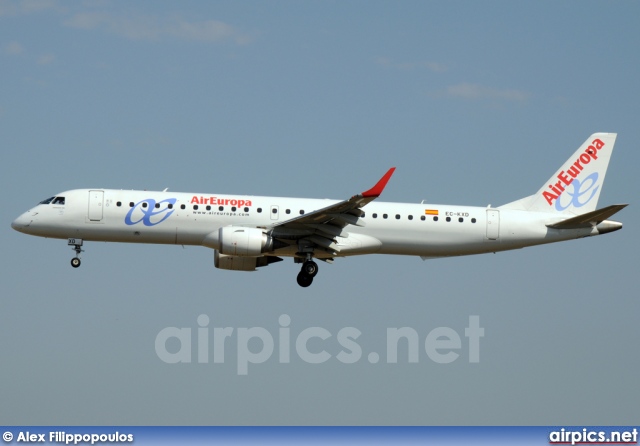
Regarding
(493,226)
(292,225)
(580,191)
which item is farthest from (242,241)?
(580,191)

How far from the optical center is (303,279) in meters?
55.3

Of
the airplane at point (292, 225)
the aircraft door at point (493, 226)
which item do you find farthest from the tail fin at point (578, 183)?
the aircraft door at point (493, 226)

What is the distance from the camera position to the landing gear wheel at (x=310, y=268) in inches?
2168

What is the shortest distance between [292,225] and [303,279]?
2.83 m

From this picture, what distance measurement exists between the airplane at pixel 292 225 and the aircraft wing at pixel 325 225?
1.7 inches

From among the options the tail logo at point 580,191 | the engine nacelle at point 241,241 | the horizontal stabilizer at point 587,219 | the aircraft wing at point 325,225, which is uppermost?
the tail logo at point 580,191

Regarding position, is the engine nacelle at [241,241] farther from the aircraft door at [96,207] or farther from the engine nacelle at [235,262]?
the aircraft door at [96,207]

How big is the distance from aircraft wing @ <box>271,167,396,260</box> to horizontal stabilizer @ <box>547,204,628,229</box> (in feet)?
30.0

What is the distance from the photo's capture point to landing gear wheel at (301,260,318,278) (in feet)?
181

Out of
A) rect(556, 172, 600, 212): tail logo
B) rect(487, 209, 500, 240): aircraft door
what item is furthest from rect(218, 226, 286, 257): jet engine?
rect(556, 172, 600, 212): tail logo

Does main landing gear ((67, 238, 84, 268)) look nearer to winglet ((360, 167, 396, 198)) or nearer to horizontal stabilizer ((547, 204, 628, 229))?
winglet ((360, 167, 396, 198))

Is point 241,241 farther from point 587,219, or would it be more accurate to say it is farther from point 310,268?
point 587,219

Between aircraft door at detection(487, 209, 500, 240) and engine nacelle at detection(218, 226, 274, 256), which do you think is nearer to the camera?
engine nacelle at detection(218, 226, 274, 256)

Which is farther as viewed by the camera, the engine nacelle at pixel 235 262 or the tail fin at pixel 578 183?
the tail fin at pixel 578 183
